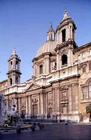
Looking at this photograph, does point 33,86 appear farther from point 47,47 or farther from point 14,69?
point 14,69

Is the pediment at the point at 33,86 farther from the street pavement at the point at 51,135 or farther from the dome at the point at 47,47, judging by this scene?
the street pavement at the point at 51,135

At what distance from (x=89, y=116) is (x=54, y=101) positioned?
6772mm

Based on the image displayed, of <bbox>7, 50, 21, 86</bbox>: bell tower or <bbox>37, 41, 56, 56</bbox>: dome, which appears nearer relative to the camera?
<bbox>37, 41, 56, 56</bbox>: dome

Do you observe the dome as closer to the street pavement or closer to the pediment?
the pediment

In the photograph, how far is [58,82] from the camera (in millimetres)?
34031

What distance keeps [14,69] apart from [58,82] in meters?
14.6

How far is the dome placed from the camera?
41747 millimetres

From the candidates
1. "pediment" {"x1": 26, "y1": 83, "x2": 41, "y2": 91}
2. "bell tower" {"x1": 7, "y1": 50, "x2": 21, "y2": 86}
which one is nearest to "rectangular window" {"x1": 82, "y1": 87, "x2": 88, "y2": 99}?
"pediment" {"x1": 26, "y1": 83, "x2": 41, "y2": 91}

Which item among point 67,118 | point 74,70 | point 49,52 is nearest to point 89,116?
point 67,118

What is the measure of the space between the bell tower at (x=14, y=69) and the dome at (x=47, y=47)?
5.07 m

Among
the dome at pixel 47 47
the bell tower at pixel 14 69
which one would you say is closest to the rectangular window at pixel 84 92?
the dome at pixel 47 47

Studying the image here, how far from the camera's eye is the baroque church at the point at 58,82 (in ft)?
100

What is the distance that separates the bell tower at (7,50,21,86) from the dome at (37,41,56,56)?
16.6 ft

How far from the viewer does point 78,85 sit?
1228 inches
